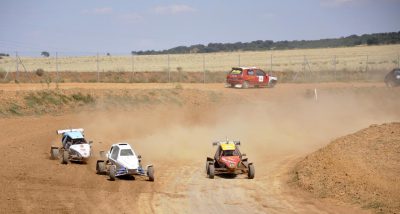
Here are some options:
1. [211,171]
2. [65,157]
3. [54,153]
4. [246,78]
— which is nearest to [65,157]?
[65,157]

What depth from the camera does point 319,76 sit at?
77.3m

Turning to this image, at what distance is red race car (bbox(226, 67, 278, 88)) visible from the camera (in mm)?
62062

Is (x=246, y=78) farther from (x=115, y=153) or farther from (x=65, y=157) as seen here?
(x=115, y=153)

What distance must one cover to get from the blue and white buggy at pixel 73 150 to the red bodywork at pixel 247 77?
3178 cm

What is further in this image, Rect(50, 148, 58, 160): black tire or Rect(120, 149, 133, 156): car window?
Rect(50, 148, 58, 160): black tire

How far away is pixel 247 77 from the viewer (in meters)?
62.3

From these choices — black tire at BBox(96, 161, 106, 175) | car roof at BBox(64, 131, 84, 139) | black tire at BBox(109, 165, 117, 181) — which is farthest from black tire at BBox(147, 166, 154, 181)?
car roof at BBox(64, 131, 84, 139)

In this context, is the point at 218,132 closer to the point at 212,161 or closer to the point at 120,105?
the point at 120,105

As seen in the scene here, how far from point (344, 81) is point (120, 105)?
105ft

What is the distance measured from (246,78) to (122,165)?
36.6 m

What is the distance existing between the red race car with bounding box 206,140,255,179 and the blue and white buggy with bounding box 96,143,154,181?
118 inches

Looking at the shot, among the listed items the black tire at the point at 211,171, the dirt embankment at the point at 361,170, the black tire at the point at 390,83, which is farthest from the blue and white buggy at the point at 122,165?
the black tire at the point at 390,83

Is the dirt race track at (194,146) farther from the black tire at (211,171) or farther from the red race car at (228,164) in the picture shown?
the red race car at (228,164)

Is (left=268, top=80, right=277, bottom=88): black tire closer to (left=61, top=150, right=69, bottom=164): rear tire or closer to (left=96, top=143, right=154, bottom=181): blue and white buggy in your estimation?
(left=61, top=150, right=69, bottom=164): rear tire
